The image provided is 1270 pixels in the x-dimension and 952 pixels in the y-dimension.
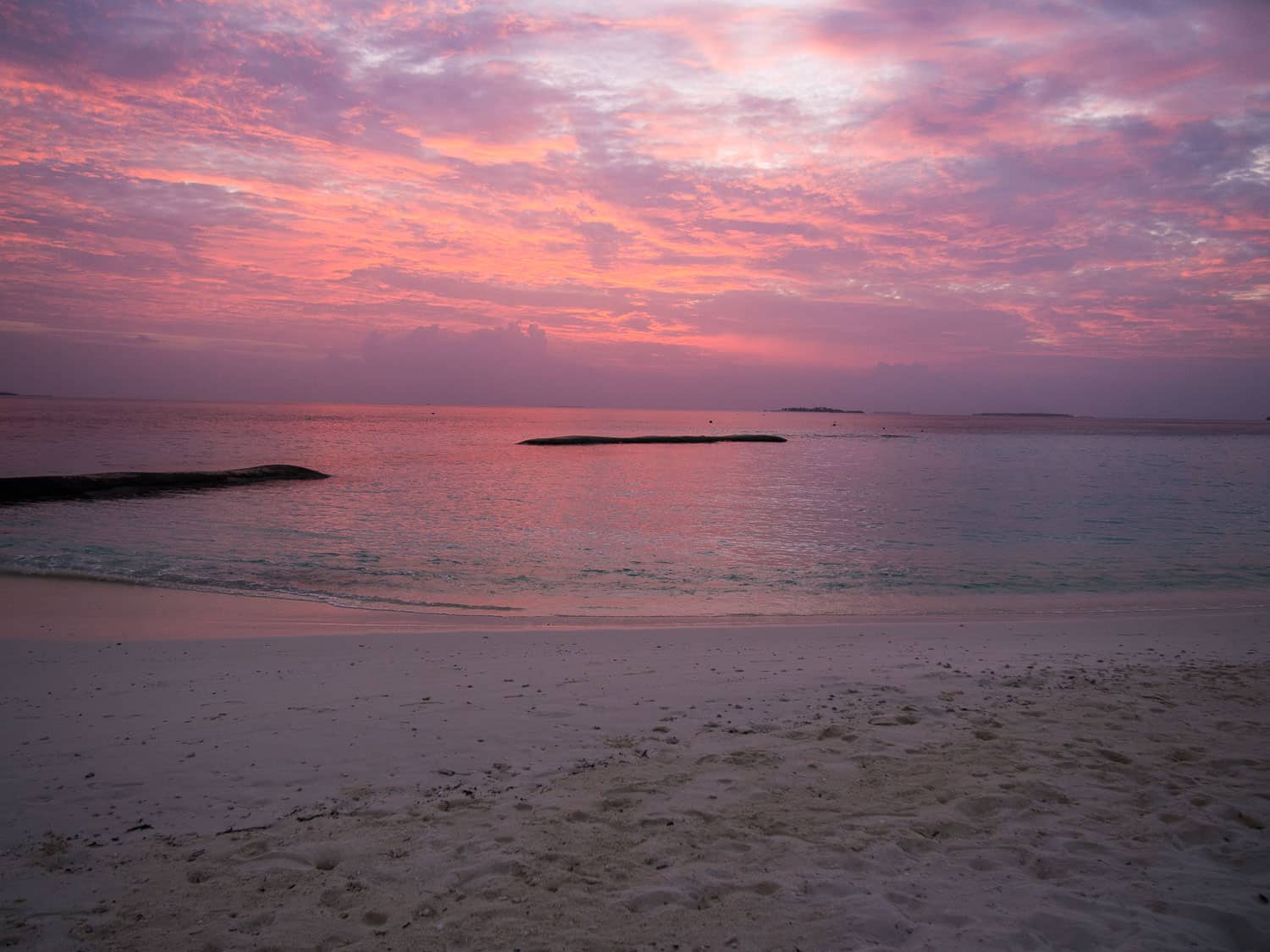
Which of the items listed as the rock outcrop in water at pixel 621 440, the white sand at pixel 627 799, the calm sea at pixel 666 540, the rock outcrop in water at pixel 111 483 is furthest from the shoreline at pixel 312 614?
the rock outcrop in water at pixel 621 440

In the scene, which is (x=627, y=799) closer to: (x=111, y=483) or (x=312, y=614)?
(x=312, y=614)

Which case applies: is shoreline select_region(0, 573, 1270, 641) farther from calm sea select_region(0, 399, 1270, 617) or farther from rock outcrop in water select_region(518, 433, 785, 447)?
rock outcrop in water select_region(518, 433, 785, 447)

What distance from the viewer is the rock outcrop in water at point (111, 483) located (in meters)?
29.0

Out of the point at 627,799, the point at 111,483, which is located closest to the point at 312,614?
the point at 627,799

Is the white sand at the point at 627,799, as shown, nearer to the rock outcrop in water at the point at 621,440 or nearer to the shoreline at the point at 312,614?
the shoreline at the point at 312,614

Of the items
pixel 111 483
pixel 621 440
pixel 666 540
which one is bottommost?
pixel 666 540

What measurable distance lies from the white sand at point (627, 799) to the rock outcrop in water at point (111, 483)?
24588 mm

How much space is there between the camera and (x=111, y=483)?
3177 cm

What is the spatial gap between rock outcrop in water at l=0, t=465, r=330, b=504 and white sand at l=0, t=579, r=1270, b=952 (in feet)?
80.7

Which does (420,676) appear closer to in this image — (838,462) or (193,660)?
(193,660)

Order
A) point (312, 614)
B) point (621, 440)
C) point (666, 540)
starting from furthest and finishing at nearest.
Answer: point (621, 440) → point (666, 540) → point (312, 614)

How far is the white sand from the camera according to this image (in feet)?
14.1

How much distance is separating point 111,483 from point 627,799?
3489 cm

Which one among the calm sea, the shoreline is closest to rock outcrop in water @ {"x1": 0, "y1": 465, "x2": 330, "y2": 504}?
the calm sea
